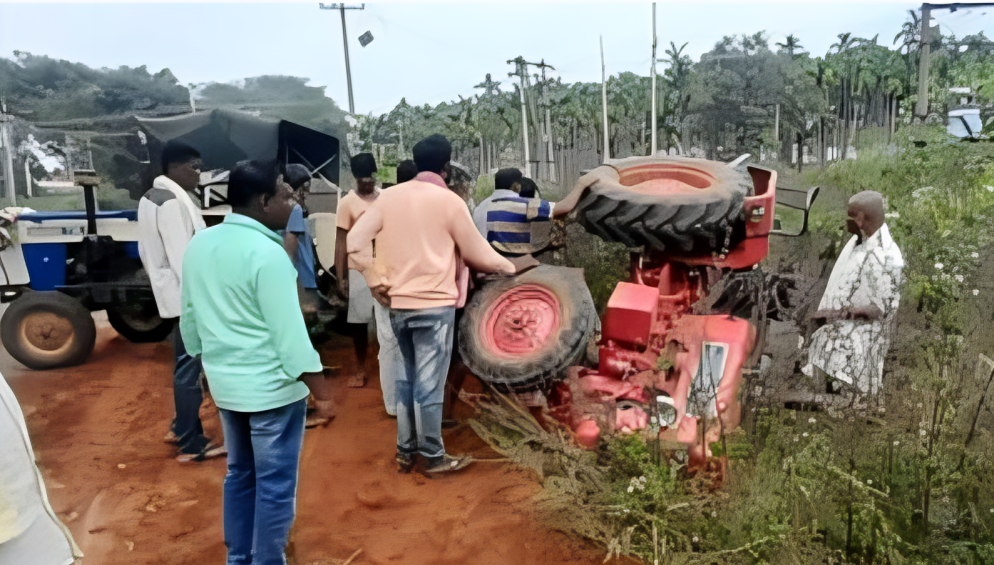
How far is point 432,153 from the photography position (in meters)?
3.52

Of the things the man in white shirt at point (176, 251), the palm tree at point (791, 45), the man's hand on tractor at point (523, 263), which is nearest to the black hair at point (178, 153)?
the man in white shirt at point (176, 251)

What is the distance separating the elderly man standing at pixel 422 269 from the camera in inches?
137

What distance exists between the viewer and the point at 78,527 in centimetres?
354

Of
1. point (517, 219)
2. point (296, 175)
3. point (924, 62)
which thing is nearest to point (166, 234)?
point (296, 175)

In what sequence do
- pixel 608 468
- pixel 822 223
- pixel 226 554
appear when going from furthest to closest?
pixel 822 223 < pixel 608 468 < pixel 226 554

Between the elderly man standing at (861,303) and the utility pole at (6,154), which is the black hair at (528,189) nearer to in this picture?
the elderly man standing at (861,303)

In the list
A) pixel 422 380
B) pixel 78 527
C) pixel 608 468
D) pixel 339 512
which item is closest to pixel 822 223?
pixel 608 468

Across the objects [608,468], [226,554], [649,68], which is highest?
[649,68]

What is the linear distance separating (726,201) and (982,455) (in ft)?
6.20

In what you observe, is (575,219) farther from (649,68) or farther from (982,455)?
(982,455)

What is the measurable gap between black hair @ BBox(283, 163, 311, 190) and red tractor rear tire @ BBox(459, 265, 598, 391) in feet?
3.43

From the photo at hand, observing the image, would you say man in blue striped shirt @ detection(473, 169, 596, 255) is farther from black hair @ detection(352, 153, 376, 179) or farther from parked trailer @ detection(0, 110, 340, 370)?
parked trailer @ detection(0, 110, 340, 370)

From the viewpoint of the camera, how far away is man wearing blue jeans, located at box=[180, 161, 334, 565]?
2.81m

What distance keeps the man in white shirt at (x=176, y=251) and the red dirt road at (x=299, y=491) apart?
10cm
